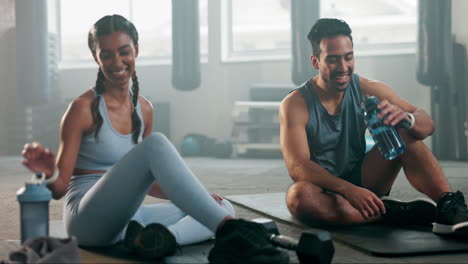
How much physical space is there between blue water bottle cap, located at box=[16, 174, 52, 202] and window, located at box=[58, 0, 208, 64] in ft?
19.5

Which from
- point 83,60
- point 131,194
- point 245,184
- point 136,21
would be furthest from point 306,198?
point 83,60

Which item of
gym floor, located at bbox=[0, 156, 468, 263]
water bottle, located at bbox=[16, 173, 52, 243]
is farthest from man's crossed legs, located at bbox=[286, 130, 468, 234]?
water bottle, located at bbox=[16, 173, 52, 243]

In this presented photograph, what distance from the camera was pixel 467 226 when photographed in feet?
7.22

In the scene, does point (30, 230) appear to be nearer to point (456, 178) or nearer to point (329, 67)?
point (329, 67)

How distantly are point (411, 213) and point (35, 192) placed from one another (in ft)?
4.93

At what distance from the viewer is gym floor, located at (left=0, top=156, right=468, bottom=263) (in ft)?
6.76

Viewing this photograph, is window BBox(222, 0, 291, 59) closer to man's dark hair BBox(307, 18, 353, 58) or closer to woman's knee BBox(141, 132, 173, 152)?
man's dark hair BBox(307, 18, 353, 58)

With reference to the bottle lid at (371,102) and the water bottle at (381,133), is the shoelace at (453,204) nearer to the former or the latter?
the water bottle at (381,133)

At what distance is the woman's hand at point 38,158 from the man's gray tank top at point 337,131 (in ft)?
3.77

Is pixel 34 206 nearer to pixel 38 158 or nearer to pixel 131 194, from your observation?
pixel 38 158

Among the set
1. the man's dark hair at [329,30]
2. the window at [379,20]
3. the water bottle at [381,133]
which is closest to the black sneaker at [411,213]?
the water bottle at [381,133]

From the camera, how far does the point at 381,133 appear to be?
A: 2.33 metres

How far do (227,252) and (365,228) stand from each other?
866mm

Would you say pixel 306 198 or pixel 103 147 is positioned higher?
pixel 103 147
